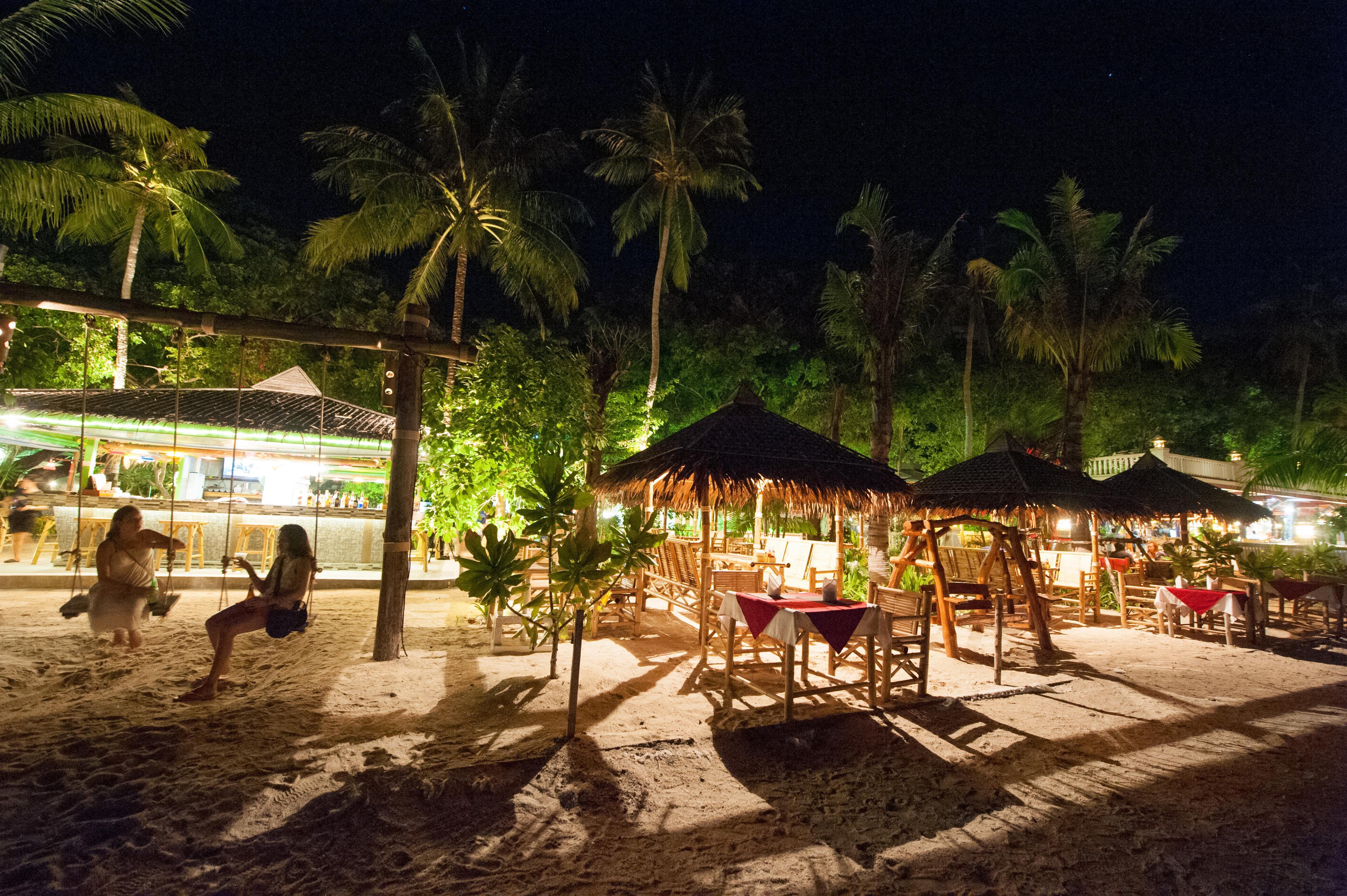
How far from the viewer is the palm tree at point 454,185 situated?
50.0 feet

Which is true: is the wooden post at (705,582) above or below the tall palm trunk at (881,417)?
below

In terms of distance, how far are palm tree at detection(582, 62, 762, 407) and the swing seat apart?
1209 cm

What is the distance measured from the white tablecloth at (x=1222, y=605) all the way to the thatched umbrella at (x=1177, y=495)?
7.20 ft

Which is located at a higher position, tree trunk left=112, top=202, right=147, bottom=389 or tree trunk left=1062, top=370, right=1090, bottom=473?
tree trunk left=112, top=202, right=147, bottom=389

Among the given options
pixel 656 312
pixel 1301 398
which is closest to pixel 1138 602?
pixel 656 312

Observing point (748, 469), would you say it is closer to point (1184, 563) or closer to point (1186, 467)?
point (1184, 563)

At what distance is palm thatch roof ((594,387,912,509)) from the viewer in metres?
6.50

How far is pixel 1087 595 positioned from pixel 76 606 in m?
14.1

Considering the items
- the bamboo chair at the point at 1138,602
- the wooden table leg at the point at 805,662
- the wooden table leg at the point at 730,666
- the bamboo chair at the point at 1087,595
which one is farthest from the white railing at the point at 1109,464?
the wooden table leg at the point at 730,666

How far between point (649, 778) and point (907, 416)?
23.2 meters

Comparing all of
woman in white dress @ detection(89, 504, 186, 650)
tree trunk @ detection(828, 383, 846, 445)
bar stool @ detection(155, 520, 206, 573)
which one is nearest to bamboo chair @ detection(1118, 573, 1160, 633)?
tree trunk @ detection(828, 383, 846, 445)

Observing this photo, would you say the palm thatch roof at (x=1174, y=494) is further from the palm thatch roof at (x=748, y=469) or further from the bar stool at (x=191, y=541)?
the bar stool at (x=191, y=541)

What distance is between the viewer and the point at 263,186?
3198 cm

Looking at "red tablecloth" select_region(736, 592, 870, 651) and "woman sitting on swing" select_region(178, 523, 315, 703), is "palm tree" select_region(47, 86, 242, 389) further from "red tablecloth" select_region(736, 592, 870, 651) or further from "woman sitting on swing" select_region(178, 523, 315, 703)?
"red tablecloth" select_region(736, 592, 870, 651)
